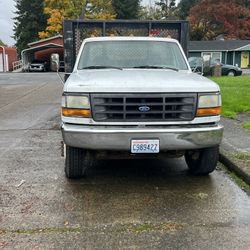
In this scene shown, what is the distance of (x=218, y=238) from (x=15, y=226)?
1959 mm

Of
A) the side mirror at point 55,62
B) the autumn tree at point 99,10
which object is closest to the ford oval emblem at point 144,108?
the side mirror at point 55,62

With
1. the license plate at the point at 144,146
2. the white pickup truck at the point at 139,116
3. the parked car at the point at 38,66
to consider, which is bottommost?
the parked car at the point at 38,66

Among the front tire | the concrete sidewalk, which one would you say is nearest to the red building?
the front tire

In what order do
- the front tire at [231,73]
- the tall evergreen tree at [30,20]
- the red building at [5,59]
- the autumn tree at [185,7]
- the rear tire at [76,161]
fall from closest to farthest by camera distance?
the rear tire at [76,161] → the front tire at [231,73] → the red building at [5,59] → the tall evergreen tree at [30,20] → the autumn tree at [185,7]

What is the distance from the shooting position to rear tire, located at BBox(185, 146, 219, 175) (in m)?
5.46

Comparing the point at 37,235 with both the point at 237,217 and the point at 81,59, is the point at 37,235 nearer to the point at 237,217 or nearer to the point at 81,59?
the point at 237,217

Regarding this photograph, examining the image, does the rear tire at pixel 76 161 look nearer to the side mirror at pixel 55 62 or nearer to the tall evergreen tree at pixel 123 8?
the side mirror at pixel 55 62

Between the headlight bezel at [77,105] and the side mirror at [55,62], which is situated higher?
the side mirror at [55,62]

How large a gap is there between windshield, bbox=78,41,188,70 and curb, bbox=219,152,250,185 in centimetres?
151

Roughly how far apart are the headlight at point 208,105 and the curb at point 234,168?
106 cm

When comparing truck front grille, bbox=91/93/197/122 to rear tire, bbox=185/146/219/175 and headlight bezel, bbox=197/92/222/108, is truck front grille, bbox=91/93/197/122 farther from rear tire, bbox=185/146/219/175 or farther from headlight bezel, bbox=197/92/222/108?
rear tire, bbox=185/146/219/175

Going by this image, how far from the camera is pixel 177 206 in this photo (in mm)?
4641

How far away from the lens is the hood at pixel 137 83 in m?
4.77

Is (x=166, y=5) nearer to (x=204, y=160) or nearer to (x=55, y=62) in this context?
(x=55, y=62)
